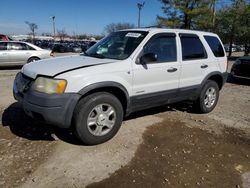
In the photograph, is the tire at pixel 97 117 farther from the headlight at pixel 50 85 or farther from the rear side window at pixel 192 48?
the rear side window at pixel 192 48

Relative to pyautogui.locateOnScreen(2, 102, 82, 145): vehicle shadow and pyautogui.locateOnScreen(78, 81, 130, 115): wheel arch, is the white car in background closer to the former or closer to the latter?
pyautogui.locateOnScreen(2, 102, 82, 145): vehicle shadow

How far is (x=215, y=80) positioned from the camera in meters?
5.79

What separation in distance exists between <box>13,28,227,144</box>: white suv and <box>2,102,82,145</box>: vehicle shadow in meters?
0.60

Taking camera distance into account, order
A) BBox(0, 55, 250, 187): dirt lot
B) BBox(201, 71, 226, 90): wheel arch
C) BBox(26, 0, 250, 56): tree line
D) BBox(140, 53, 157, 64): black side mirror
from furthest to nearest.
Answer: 1. BBox(26, 0, 250, 56): tree line
2. BBox(201, 71, 226, 90): wheel arch
3. BBox(140, 53, 157, 64): black side mirror
4. BBox(0, 55, 250, 187): dirt lot

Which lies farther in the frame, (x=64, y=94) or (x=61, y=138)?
(x=61, y=138)

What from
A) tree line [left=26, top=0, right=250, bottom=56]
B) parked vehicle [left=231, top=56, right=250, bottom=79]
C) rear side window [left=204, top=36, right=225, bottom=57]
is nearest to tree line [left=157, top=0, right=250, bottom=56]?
tree line [left=26, top=0, right=250, bottom=56]

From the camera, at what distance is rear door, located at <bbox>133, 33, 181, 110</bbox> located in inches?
164

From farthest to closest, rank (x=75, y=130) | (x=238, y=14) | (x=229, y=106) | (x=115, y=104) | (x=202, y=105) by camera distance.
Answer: (x=238, y=14), (x=229, y=106), (x=202, y=105), (x=115, y=104), (x=75, y=130)

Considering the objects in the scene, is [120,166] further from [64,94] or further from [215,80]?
[215,80]

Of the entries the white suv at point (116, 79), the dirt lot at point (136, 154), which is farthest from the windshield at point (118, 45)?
the dirt lot at point (136, 154)

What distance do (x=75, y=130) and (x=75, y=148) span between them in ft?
1.04

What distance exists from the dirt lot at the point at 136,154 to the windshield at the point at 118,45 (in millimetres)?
1376

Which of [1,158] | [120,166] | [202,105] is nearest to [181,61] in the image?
[202,105]

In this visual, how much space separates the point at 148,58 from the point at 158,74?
43 centimetres
